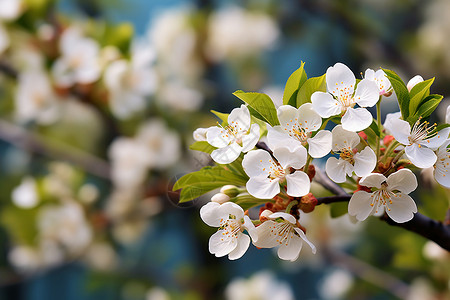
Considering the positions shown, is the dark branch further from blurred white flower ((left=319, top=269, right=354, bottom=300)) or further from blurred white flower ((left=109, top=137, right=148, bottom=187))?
blurred white flower ((left=319, top=269, right=354, bottom=300))

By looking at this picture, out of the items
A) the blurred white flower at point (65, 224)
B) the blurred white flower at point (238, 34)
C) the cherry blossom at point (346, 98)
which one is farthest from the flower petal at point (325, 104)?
the blurred white flower at point (238, 34)

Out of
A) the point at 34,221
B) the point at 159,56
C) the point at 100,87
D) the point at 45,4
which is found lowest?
the point at 34,221

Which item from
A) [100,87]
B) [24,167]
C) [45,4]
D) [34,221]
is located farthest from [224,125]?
[24,167]

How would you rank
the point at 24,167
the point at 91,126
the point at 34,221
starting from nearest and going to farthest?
the point at 34,221 → the point at 91,126 → the point at 24,167

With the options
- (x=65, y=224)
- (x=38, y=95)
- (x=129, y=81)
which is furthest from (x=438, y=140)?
(x=65, y=224)

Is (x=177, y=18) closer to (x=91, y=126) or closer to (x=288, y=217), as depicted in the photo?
(x=91, y=126)

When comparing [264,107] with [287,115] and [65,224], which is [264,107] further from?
[65,224]
